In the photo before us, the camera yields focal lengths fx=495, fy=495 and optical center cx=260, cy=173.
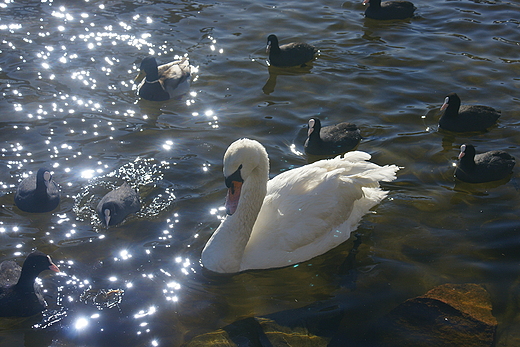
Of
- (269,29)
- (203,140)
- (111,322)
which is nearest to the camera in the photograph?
(111,322)

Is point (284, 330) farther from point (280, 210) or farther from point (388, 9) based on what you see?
point (388, 9)

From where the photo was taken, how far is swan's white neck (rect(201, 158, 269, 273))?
6117 millimetres

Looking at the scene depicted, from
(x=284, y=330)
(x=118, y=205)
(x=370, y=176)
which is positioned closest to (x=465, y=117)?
(x=370, y=176)

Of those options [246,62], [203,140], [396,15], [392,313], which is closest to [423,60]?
[396,15]

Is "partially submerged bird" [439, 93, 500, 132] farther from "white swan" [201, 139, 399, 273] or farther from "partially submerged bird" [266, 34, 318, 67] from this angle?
"partially submerged bird" [266, 34, 318, 67]

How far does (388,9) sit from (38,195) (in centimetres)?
1084

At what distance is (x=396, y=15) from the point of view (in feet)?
Answer: 46.1

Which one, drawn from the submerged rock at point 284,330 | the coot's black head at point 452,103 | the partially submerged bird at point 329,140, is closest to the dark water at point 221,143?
the submerged rock at point 284,330

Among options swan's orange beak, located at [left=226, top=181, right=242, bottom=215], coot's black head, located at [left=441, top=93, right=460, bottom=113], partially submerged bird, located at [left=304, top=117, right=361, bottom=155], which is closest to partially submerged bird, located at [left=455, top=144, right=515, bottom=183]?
coot's black head, located at [left=441, top=93, right=460, bottom=113]

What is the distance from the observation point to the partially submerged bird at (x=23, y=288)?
18.2 feet

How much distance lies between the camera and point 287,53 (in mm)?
11688

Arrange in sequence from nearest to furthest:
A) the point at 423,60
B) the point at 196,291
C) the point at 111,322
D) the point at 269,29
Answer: the point at 111,322 → the point at 196,291 → the point at 423,60 → the point at 269,29

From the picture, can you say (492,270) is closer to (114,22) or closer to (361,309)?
(361,309)

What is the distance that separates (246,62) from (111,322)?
819 cm
